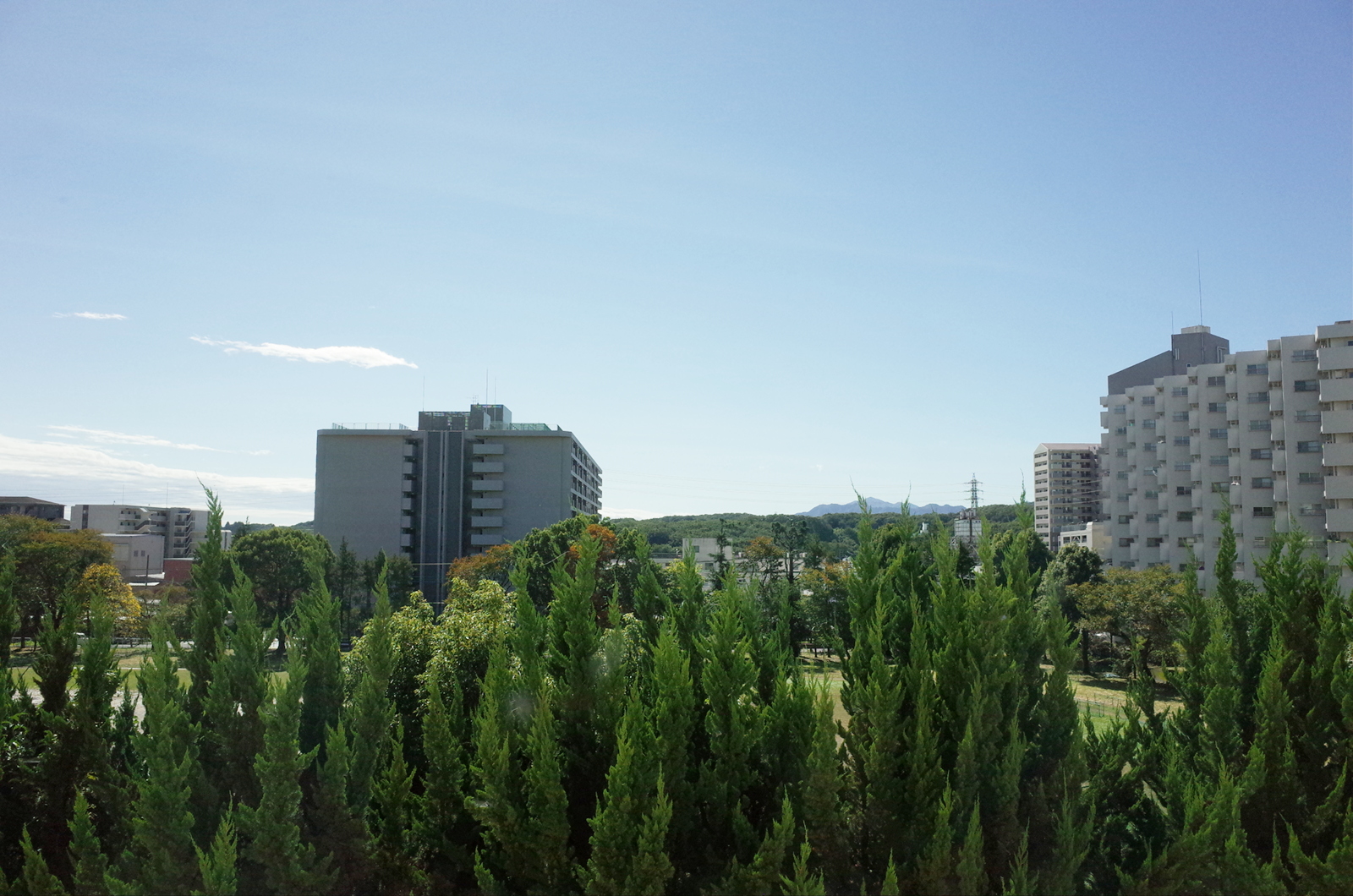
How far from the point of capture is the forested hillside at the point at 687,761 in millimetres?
7379

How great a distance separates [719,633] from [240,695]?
476 centimetres

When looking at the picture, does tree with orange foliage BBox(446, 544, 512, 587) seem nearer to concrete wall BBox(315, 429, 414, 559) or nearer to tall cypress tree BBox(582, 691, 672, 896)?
concrete wall BBox(315, 429, 414, 559)

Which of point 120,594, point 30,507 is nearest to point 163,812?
point 120,594

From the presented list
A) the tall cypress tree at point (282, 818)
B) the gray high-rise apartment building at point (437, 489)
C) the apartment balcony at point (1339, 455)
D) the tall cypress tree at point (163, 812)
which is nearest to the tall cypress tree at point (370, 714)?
the tall cypress tree at point (282, 818)

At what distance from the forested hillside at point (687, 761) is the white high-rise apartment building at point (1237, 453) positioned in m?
32.6

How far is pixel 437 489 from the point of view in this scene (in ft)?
246

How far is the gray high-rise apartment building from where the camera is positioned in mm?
72812

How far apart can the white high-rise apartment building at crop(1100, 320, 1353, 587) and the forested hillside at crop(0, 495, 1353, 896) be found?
32.6m

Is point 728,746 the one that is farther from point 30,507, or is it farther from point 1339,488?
point 30,507

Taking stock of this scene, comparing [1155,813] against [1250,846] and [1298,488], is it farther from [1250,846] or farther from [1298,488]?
[1298,488]

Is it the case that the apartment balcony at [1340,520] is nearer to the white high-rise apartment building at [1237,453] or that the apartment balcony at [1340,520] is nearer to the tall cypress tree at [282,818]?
the white high-rise apartment building at [1237,453]

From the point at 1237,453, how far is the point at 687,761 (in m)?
57.0

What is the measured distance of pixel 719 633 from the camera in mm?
8102

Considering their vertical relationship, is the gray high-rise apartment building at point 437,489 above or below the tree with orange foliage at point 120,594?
above
